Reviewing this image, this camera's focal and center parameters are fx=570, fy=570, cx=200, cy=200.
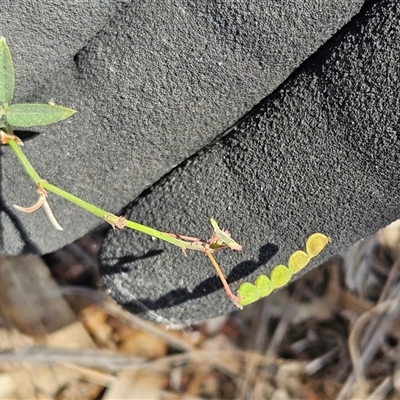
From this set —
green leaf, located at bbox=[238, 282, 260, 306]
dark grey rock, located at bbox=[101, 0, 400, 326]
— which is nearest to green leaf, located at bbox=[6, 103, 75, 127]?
dark grey rock, located at bbox=[101, 0, 400, 326]

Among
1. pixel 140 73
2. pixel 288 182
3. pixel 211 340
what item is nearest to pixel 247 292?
pixel 288 182

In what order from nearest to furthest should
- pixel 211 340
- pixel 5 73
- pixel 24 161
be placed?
pixel 5 73
pixel 24 161
pixel 211 340

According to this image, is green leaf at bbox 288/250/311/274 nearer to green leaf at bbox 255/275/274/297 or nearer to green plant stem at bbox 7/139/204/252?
green leaf at bbox 255/275/274/297

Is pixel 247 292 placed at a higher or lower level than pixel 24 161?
lower

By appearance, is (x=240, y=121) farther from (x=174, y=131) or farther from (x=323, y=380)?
(x=323, y=380)

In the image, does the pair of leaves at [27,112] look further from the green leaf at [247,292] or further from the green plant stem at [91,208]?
the green leaf at [247,292]

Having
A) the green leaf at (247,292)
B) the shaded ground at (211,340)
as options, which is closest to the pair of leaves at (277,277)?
the green leaf at (247,292)

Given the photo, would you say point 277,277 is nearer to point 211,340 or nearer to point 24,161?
point 24,161

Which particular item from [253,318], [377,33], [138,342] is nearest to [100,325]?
[138,342]
